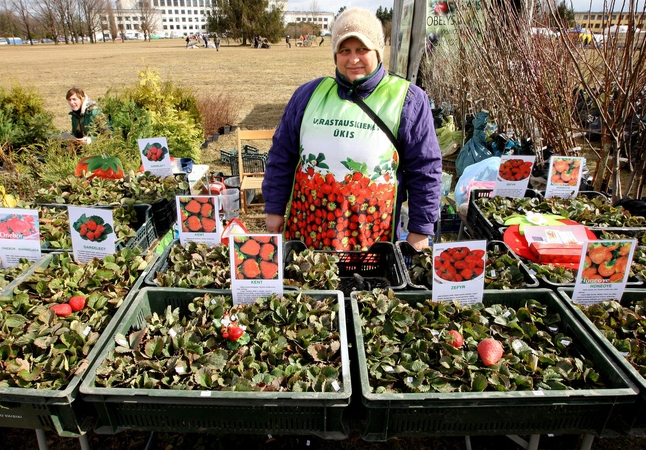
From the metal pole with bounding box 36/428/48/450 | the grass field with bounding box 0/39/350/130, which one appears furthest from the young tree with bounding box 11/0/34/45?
the metal pole with bounding box 36/428/48/450

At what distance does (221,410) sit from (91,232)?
3.52 ft

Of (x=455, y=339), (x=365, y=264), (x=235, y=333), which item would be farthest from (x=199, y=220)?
(x=455, y=339)

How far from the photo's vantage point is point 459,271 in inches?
57.8

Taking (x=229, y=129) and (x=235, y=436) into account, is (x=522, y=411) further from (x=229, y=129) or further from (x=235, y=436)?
(x=229, y=129)

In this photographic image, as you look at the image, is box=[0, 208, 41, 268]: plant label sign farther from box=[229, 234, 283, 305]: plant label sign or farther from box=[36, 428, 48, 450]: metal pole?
box=[229, 234, 283, 305]: plant label sign

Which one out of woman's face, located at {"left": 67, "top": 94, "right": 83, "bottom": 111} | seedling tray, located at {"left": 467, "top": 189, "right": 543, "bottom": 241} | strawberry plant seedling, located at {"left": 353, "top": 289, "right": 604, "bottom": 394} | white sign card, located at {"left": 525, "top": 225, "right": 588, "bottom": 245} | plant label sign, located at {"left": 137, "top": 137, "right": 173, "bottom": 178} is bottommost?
strawberry plant seedling, located at {"left": 353, "top": 289, "right": 604, "bottom": 394}

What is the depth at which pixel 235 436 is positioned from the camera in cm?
181

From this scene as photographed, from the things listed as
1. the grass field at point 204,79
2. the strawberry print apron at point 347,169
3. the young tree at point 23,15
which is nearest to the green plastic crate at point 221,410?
the strawberry print apron at point 347,169

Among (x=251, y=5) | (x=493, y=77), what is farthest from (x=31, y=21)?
(x=493, y=77)

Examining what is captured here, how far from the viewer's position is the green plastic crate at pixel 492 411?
43.9 inches

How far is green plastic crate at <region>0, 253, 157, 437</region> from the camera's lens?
115 centimetres

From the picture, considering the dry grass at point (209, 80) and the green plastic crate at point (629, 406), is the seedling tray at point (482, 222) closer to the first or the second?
the green plastic crate at point (629, 406)

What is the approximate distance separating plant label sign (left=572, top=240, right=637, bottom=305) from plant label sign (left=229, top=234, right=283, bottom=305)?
1053 millimetres

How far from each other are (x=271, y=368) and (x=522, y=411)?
2.44ft
